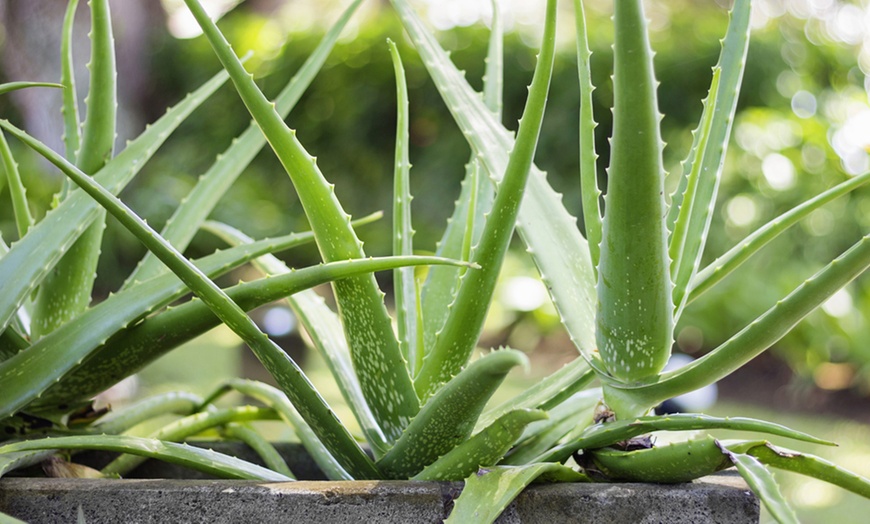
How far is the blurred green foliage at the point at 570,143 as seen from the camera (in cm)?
297

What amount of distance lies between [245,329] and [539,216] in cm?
24

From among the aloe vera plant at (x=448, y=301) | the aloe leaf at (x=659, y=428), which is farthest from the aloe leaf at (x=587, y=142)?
the aloe leaf at (x=659, y=428)

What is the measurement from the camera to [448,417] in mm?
501

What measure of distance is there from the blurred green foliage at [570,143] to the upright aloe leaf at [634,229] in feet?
8.34

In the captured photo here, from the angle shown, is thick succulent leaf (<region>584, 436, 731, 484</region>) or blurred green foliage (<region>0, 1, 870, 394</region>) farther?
blurred green foliage (<region>0, 1, 870, 394</region>)

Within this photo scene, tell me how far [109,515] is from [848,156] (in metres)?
3.33

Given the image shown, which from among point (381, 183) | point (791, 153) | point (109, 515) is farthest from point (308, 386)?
point (381, 183)

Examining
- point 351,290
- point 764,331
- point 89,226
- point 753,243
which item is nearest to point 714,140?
point 753,243

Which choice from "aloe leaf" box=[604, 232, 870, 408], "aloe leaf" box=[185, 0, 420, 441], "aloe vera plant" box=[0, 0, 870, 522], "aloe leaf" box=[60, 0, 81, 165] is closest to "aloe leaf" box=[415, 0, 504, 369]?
"aloe vera plant" box=[0, 0, 870, 522]

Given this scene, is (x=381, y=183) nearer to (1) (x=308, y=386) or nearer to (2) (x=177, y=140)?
(2) (x=177, y=140)

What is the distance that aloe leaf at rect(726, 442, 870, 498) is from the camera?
0.49 m

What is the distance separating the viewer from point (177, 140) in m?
4.51

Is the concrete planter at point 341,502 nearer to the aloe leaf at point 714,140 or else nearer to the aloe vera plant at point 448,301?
the aloe vera plant at point 448,301

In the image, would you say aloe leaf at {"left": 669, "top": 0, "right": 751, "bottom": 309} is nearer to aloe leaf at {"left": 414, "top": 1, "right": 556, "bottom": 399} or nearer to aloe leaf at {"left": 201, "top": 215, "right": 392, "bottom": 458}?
aloe leaf at {"left": 414, "top": 1, "right": 556, "bottom": 399}
